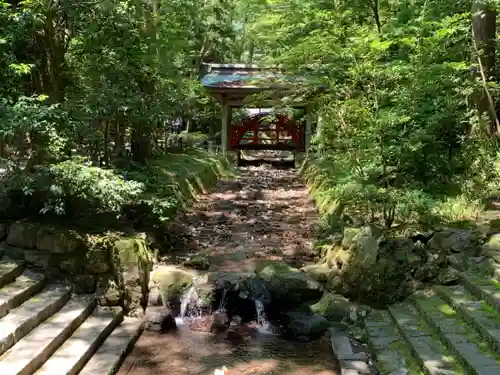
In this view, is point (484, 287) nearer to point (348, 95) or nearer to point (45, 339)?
point (348, 95)

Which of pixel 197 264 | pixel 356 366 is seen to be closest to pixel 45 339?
pixel 356 366

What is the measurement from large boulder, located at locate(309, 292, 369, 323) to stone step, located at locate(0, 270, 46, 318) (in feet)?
12.1

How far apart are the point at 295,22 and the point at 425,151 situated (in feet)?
15.4

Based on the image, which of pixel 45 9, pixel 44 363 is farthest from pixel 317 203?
pixel 44 363

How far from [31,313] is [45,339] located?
423 millimetres

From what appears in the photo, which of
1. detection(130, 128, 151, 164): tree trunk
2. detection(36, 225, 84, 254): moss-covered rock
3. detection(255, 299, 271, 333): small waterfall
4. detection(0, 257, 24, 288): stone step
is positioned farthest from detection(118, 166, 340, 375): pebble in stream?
detection(130, 128, 151, 164): tree trunk

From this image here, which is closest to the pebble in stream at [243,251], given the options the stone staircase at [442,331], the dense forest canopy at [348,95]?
the stone staircase at [442,331]

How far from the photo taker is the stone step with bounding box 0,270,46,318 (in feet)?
17.1

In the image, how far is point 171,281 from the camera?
7.54 meters

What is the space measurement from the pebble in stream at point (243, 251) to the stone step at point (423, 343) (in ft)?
3.06

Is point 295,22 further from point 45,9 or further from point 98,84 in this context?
point 45,9

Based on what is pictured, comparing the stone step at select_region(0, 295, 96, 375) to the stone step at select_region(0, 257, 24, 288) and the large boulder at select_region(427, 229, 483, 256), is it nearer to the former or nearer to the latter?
the stone step at select_region(0, 257, 24, 288)

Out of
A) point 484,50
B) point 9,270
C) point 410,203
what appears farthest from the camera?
point 484,50

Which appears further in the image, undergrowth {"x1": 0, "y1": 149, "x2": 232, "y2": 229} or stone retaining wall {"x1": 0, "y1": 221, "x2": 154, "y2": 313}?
stone retaining wall {"x1": 0, "y1": 221, "x2": 154, "y2": 313}
